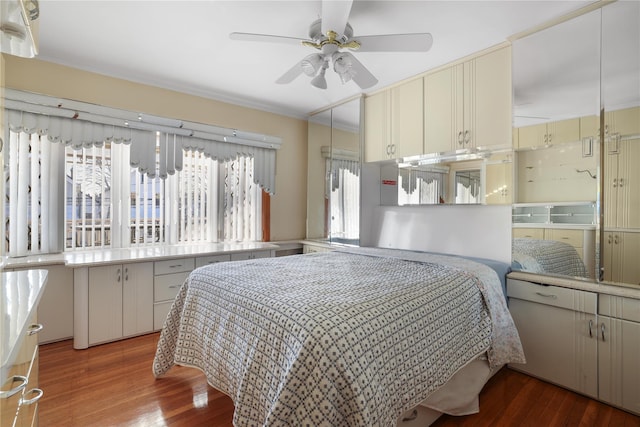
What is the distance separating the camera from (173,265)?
334 centimetres

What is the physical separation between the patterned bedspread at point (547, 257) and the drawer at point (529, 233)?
0.10 feet

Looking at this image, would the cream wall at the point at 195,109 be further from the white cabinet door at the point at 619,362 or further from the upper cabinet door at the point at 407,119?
the white cabinet door at the point at 619,362

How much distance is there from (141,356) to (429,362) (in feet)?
7.74

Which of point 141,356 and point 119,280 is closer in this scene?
point 141,356

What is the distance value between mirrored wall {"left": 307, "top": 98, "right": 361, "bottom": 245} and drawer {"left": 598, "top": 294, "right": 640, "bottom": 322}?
2378 millimetres

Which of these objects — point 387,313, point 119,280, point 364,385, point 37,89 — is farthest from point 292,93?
point 364,385

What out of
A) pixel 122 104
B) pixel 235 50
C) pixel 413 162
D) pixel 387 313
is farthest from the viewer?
pixel 413 162

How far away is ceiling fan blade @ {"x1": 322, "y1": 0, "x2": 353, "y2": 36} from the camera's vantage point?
5.66 feet

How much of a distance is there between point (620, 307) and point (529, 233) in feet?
2.28

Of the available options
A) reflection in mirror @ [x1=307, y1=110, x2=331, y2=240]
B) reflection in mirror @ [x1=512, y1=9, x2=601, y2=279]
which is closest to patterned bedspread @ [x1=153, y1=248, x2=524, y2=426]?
reflection in mirror @ [x1=512, y1=9, x2=601, y2=279]

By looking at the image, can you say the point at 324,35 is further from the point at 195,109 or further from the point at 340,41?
the point at 195,109

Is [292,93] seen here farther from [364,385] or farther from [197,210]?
[364,385]

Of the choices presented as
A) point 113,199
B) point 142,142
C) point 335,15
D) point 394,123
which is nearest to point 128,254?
point 113,199

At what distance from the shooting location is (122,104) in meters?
3.36
